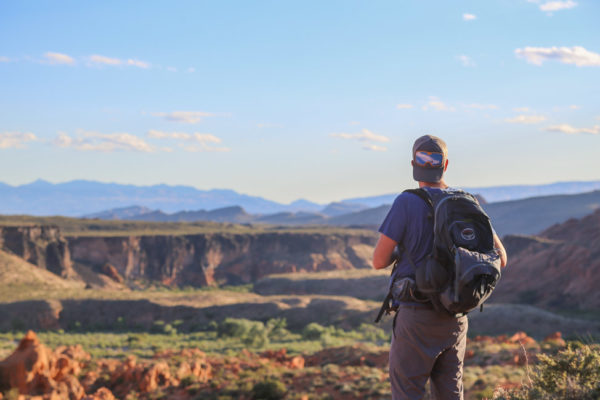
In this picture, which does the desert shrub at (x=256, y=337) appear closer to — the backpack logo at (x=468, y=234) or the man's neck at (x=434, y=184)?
the man's neck at (x=434, y=184)

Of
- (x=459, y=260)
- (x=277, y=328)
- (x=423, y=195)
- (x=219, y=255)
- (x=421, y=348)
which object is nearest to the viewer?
(x=459, y=260)

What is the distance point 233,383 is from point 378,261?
46.9 ft

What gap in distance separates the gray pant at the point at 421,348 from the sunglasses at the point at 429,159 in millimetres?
1066

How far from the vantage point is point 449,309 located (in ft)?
12.2

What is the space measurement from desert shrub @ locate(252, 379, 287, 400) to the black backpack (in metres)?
13.0

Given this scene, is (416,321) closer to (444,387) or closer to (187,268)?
(444,387)

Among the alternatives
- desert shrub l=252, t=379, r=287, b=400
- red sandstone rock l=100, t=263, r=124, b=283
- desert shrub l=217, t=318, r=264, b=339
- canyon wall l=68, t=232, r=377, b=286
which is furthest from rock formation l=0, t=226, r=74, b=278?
desert shrub l=252, t=379, r=287, b=400

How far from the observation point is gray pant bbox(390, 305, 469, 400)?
3.88 m

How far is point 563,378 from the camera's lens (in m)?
4.82

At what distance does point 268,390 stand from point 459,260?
43.9 ft

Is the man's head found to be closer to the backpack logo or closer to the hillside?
the backpack logo

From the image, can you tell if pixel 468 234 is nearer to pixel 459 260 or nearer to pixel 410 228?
pixel 459 260

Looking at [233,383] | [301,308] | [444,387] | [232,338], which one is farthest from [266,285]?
[444,387]

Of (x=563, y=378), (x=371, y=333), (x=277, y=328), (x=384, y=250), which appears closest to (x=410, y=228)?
(x=384, y=250)
